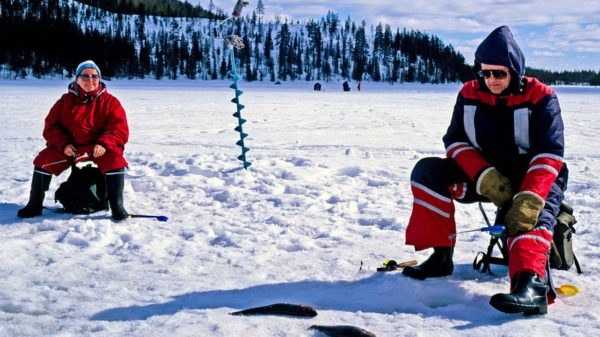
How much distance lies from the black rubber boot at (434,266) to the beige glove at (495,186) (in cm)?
44

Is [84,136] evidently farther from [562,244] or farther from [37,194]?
[562,244]

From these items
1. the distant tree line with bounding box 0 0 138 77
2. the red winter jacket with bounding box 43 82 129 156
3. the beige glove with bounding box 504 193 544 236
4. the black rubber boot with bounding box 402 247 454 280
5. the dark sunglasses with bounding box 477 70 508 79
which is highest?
the distant tree line with bounding box 0 0 138 77

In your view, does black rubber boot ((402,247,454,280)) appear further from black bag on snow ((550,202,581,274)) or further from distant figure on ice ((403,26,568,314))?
black bag on snow ((550,202,581,274))

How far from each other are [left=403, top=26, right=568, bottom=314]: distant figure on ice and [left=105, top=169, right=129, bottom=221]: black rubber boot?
8.37 ft

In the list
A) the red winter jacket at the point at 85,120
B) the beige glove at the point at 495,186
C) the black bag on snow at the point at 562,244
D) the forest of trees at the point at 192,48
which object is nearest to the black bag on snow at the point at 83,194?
the red winter jacket at the point at 85,120

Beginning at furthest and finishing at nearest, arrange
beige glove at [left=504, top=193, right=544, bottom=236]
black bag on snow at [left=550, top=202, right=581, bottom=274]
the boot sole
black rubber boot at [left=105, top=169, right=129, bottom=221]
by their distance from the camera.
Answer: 1. black rubber boot at [left=105, top=169, right=129, bottom=221]
2. black bag on snow at [left=550, top=202, right=581, bottom=274]
3. beige glove at [left=504, top=193, right=544, bottom=236]
4. the boot sole

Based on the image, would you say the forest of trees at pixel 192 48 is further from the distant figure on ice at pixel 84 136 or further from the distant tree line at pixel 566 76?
the distant figure on ice at pixel 84 136

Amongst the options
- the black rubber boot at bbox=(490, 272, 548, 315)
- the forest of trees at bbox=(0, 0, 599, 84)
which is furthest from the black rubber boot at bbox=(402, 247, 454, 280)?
the forest of trees at bbox=(0, 0, 599, 84)

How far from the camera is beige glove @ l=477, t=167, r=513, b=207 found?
2.71 metres

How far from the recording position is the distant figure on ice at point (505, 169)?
2.48 m

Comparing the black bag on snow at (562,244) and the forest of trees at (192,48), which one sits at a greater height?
the forest of trees at (192,48)

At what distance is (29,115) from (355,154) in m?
10.5

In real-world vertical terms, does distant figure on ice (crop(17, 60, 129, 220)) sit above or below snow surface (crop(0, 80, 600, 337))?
above

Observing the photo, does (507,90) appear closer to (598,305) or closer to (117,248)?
(598,305)
